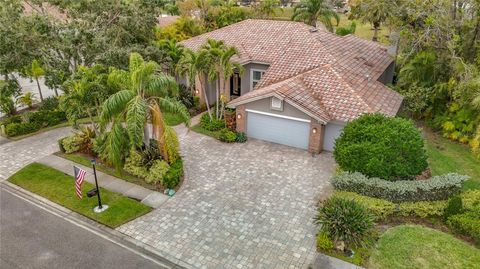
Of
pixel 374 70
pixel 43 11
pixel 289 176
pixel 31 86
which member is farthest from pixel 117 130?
pixel 31 86

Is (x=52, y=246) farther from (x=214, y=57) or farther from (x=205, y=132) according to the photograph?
(x=214, y=57)

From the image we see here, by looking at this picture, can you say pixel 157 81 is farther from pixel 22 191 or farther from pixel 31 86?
pixel 31 86

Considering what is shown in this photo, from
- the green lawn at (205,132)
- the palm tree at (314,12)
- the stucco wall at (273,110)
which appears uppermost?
the palm tree at (314,12)

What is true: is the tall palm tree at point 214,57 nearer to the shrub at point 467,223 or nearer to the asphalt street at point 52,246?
the asphalt street at point 52,246

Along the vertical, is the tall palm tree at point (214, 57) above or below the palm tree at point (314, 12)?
below

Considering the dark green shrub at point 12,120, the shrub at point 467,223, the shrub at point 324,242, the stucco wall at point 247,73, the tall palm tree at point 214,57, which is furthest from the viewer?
the stucco wall at point 247,73

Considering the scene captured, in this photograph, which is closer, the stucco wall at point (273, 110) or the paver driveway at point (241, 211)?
the paver driveway at point (241, 211)

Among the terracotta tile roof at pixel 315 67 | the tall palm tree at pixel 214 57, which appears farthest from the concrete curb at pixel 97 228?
the tall palm tree at pixel 214 57

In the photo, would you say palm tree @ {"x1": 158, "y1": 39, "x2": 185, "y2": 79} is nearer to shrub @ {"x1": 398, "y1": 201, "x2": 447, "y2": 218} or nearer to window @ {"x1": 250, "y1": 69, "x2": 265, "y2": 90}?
window @ {"x1": 250, "y1": 69, "x2": 265, "y2": 90}
